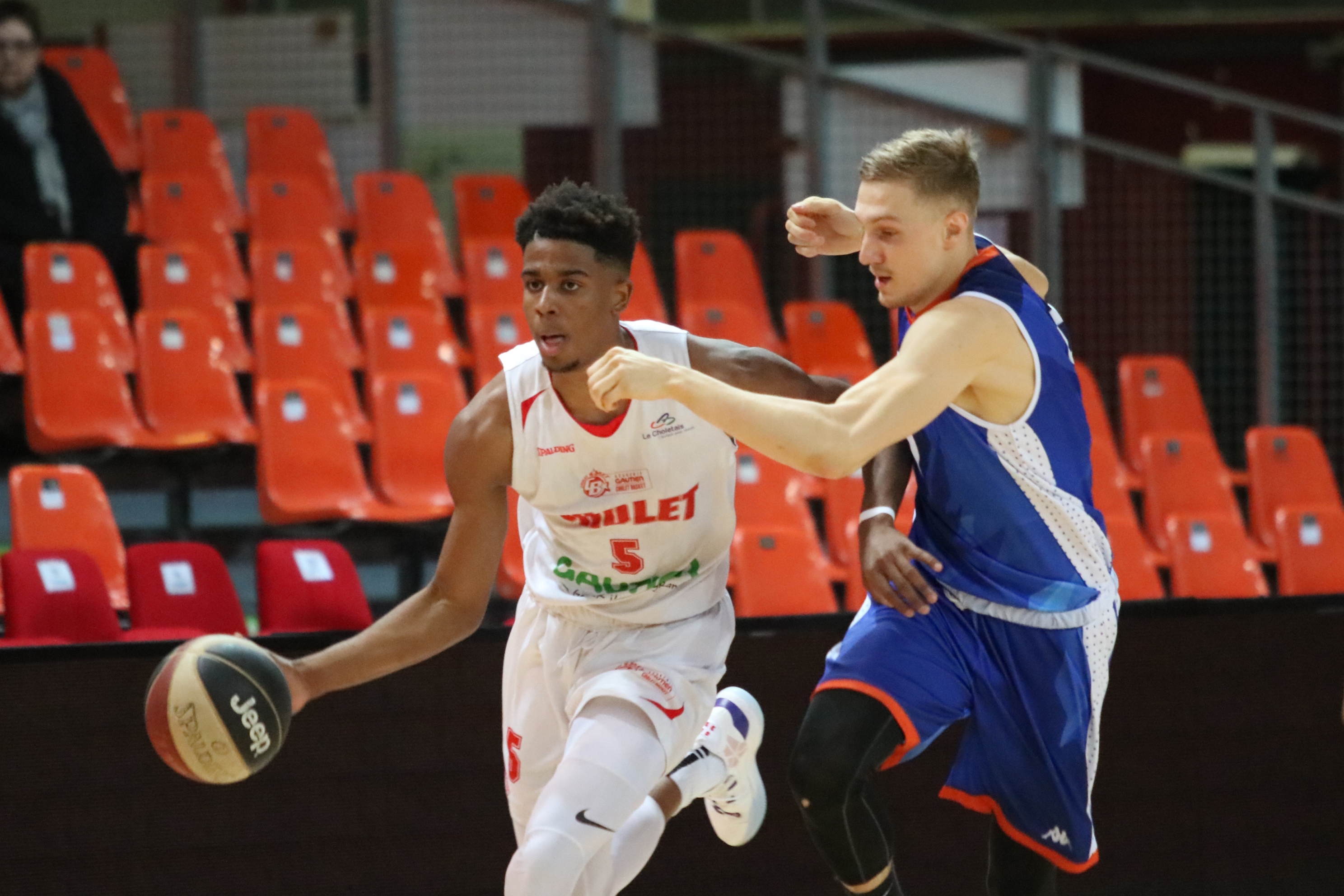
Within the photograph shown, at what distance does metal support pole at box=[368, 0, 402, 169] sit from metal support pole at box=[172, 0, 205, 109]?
3.12 feet

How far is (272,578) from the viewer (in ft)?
16.3

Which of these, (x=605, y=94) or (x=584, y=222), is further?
(x=605, y=94)

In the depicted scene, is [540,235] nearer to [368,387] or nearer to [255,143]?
[368,387]

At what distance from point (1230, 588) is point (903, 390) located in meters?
4.19

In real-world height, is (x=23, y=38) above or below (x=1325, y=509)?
above

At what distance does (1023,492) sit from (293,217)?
566 cm

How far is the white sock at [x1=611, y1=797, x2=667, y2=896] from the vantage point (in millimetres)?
3600

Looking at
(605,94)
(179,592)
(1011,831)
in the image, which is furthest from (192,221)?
(1011,831)

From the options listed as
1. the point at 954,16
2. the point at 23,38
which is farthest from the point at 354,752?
the point at 954,16

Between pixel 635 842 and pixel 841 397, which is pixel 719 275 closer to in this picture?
pixel 635 842

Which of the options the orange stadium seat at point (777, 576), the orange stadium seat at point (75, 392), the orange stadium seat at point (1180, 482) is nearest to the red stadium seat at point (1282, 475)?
the orange stadium seat at point (1180, 482)

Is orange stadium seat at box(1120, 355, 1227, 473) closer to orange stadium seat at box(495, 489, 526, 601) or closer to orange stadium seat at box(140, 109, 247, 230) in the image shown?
orange stadium seat at box(495, 489, 526, 601)

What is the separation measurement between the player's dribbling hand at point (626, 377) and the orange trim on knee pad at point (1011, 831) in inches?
44.5

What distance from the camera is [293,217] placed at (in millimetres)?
8320
